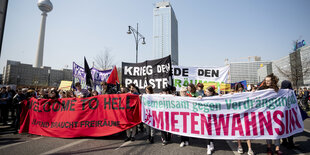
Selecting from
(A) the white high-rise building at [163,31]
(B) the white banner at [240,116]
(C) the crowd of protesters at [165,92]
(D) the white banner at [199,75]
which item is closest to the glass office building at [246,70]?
(A) the white high-rise building at [163,31]

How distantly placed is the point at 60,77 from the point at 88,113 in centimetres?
11257

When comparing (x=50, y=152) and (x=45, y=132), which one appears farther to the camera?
(x=45, y=132)

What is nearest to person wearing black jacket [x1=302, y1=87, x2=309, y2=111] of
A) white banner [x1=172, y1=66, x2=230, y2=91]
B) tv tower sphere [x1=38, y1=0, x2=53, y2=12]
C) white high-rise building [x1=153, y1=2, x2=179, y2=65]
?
white banner [x1=172, y1=66, x2=230, y2=91]

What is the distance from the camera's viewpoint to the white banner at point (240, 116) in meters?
3.98

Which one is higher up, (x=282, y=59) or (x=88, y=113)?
(x=282, y=59)

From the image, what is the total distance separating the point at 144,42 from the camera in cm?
1783

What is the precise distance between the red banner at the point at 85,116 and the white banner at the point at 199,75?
4158mm

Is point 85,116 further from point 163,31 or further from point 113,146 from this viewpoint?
point 163,31

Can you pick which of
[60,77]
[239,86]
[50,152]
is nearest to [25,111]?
[50,152]

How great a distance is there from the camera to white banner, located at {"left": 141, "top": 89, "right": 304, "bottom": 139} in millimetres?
3977

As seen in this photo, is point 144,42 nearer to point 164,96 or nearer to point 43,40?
point 164,96

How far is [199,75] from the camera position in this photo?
8.88 metres

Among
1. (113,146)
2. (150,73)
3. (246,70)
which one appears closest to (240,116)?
(113,146)

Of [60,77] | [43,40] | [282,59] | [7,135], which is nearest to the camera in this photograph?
[7,135]
